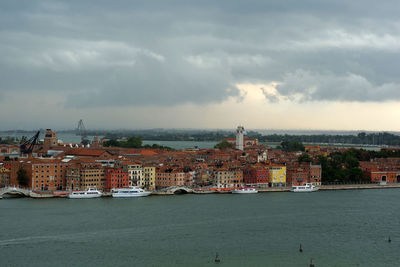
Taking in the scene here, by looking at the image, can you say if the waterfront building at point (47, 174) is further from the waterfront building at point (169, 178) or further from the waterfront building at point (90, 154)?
the waterfront building at point (90, 154)

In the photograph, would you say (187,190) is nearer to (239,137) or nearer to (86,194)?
(86,194)

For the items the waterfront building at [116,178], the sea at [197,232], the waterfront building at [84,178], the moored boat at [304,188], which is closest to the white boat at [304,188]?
the moored boat at [304,188]

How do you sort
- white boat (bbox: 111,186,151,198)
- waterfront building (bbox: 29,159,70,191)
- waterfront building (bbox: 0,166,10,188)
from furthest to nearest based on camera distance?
waterfront building (bbox: 0,166,10,188) < waterfront building (bbox: 29,159,70,191) < white boat (bbox: 111,186,151,198)

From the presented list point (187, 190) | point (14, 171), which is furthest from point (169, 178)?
point (14, 171)

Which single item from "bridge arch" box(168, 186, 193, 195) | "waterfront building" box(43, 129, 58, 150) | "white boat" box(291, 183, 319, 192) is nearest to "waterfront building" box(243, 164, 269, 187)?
"white boat" box(291, 183, 319, 192)

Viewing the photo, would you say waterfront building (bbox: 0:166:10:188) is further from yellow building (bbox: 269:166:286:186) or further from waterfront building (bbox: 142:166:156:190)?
yellow building (bbox: 269:166:286:186)

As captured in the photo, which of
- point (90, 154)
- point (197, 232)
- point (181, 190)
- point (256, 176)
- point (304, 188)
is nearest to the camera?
point (197, 232)
